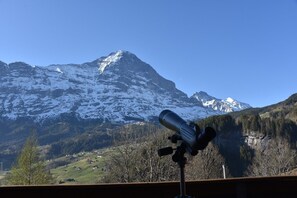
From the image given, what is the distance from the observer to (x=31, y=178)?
3825cm

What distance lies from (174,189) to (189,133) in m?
1.30

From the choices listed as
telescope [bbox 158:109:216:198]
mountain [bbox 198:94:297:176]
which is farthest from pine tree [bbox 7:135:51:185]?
mountain [bbox 198:94:297:176]

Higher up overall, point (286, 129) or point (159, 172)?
point (286, 129)

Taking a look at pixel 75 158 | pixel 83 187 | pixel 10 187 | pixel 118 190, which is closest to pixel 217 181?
pixel 118 190

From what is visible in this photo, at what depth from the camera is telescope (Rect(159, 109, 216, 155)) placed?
7.55 ft

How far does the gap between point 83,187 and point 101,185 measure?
158 millimetres

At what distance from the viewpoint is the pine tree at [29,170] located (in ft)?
125

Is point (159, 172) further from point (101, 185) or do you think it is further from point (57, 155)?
point (57, 155)

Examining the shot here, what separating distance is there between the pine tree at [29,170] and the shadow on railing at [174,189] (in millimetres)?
35106

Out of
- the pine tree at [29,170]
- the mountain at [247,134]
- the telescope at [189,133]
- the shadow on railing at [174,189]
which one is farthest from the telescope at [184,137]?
the mountain at [247,134]

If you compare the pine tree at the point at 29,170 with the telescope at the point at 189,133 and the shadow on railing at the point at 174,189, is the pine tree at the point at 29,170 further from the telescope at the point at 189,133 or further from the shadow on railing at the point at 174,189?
A: the telescope at the point at 189,133

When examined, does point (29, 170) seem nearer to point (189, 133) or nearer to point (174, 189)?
point (174, 189)

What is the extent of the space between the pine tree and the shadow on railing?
35106 mm

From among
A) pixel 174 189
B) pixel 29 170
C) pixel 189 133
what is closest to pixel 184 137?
pixel 189 133
